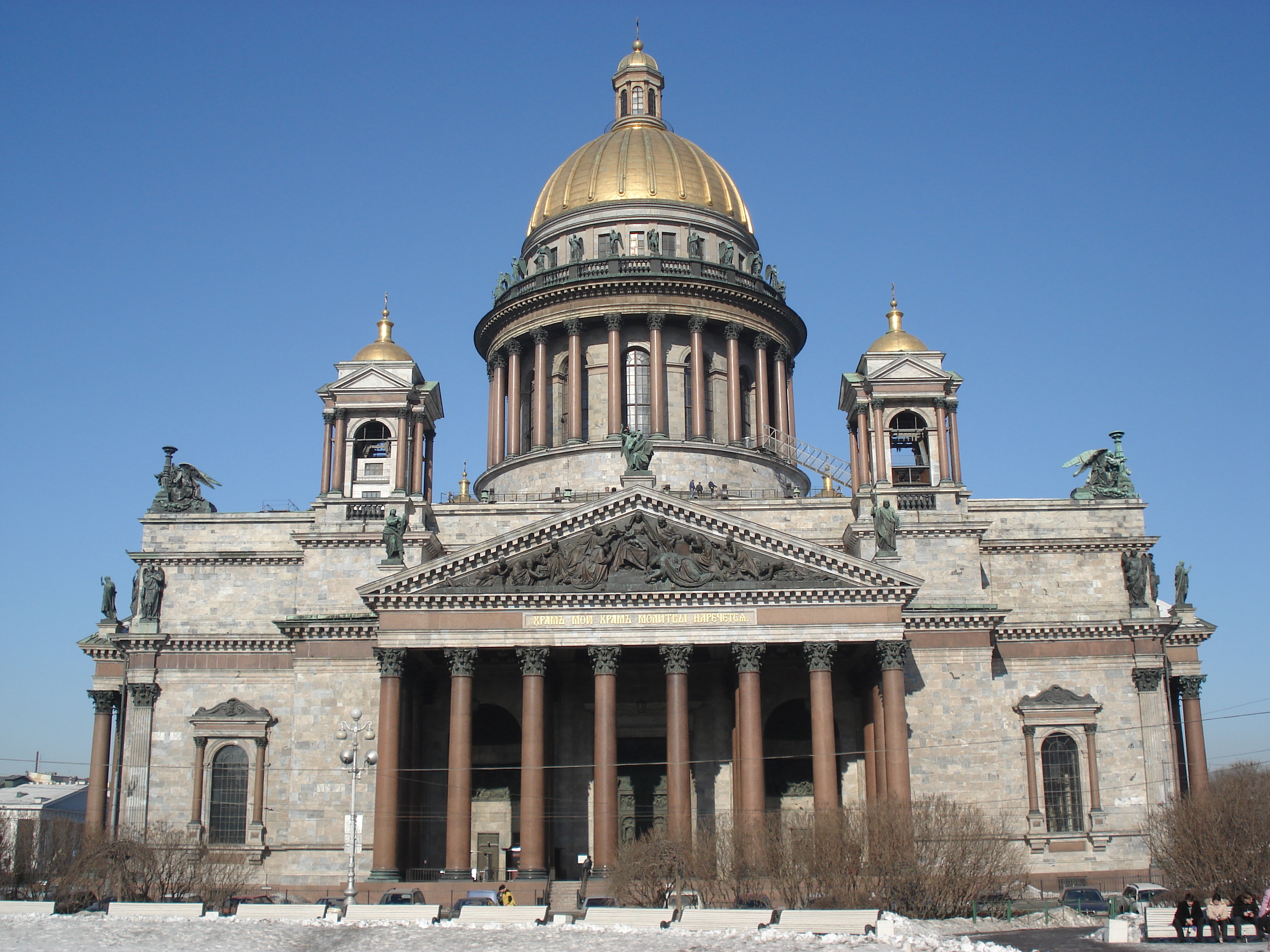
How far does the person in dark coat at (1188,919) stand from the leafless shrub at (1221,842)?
6.07 metres

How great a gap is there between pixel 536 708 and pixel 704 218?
105ft

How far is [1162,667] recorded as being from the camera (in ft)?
172

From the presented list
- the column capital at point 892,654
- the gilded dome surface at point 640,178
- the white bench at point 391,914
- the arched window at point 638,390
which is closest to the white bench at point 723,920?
the white bench at point 391,914

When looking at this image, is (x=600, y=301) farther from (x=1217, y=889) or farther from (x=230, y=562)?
(x=1217, y=889)

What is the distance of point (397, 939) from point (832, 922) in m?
9.87

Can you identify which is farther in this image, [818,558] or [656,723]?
[656,723]

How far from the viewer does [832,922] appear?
3169 centimetres

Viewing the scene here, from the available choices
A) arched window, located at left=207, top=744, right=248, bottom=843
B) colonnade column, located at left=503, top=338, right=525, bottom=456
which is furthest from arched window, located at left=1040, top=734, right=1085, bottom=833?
arched window, located at left=207, top=744, right=248, bottom=843

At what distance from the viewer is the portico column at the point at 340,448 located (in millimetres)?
54281

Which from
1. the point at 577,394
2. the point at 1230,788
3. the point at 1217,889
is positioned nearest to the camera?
the point at 1217,889

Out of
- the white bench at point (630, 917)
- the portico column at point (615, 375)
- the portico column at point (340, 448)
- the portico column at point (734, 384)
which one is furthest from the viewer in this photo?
the portico column at point (734, 384)

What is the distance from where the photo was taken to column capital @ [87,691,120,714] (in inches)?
2188

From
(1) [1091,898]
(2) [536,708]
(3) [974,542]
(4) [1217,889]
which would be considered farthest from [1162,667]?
(2) [536,708]

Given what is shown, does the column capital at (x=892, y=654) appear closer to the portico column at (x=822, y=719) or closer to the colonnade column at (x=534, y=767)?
the portico column at (x=822, y=719)
